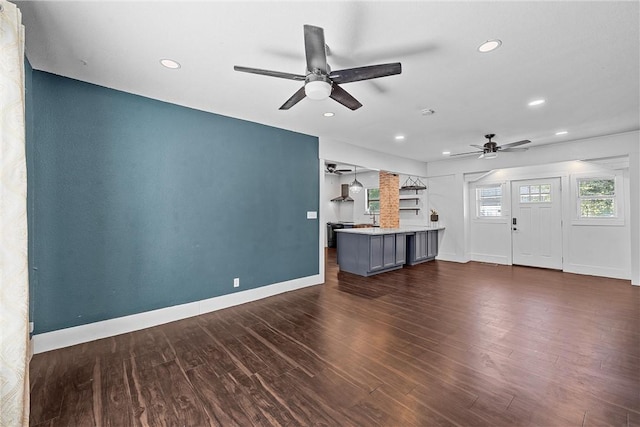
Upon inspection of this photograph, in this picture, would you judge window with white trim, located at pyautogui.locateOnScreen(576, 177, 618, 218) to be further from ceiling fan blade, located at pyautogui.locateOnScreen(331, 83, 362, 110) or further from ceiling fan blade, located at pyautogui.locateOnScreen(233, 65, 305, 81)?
ceiling fan blade, located at pyautogui.locateOnScreen(233, 65, 305, 81)

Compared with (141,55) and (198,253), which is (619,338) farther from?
(141,55)

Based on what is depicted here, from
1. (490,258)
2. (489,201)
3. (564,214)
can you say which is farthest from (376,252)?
(564,214)

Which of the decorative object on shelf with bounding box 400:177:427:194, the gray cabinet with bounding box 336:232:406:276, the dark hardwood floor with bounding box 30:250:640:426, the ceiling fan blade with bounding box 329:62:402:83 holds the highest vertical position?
the ceiling fan blade with bounding box 329:62:402:83

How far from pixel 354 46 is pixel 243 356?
297cm

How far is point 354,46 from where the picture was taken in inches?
91.6

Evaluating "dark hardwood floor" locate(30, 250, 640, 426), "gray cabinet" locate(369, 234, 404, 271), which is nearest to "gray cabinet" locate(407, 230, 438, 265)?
"gray cabinet" locate(369, 234, 404, 271)

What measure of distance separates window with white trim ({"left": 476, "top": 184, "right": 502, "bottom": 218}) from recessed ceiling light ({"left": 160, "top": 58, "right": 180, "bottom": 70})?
7527 mm

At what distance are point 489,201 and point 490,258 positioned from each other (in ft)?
4.97

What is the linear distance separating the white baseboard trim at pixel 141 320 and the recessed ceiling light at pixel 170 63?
2.75 metres

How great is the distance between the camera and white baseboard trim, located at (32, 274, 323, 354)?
2.76 metres

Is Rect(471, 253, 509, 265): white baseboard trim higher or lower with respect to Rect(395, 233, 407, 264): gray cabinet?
lower

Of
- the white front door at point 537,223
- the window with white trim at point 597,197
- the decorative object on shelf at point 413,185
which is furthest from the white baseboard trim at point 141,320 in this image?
the window with white trim at point 597,197

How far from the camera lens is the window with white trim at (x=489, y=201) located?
23.6ft

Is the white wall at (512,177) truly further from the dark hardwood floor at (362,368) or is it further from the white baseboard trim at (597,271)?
the dark hardwood floor at (362,368)
